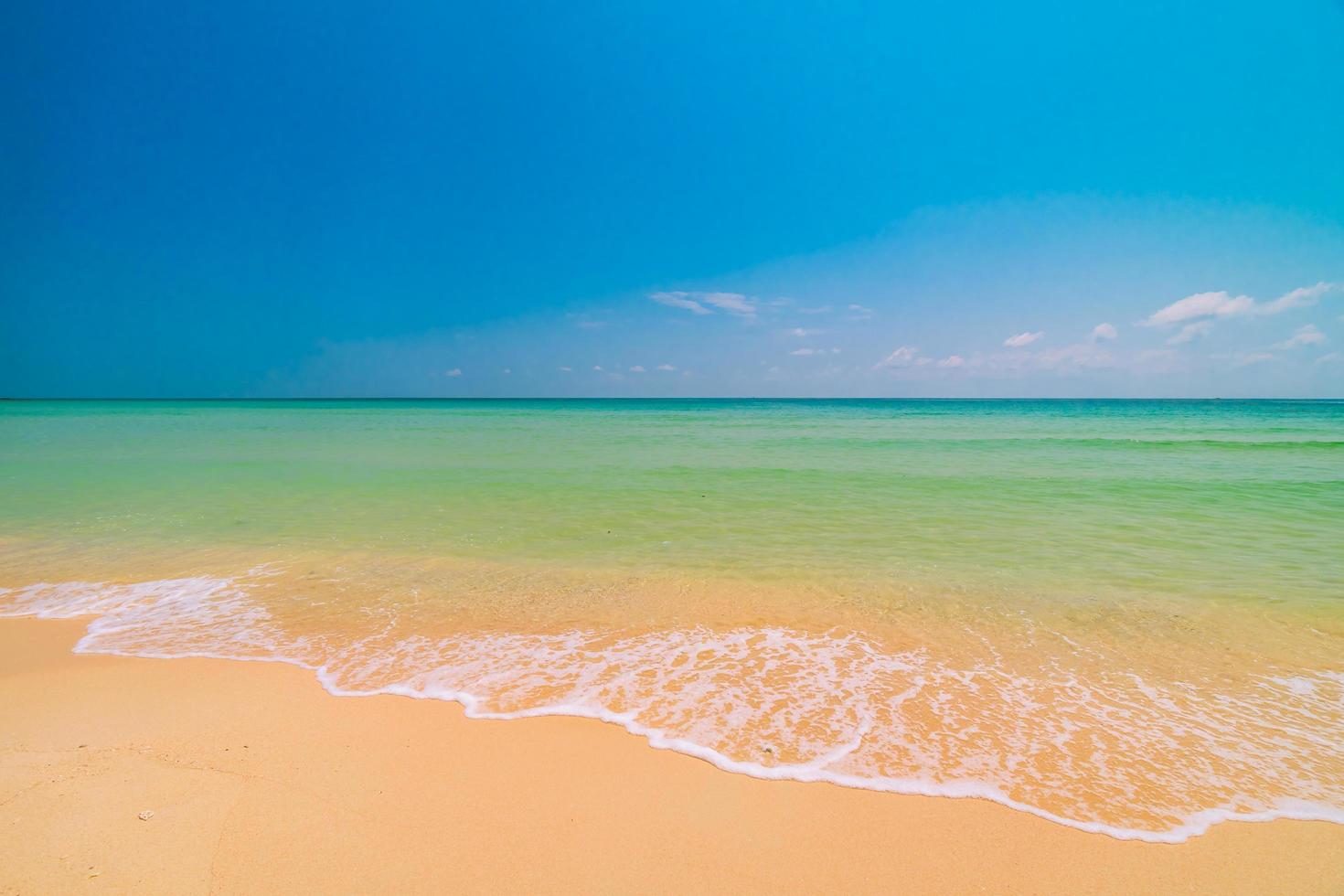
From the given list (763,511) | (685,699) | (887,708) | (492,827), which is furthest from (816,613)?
(763,511)

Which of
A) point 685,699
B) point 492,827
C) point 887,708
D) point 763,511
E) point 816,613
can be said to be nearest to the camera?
point 492,827

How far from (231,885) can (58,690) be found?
3.03 meters

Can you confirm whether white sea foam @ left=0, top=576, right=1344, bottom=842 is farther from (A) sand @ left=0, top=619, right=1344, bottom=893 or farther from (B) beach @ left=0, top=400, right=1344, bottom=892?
(A) sand @ left=0, top=619, right=1344, bottom=893

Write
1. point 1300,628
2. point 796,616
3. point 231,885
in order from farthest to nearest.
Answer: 1. point 796,616
2. point 1300,628
3. point 231,885

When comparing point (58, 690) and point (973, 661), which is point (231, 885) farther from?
point (973, 661)

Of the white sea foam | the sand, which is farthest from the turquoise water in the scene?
the sand

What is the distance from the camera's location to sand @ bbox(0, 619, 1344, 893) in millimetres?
2512

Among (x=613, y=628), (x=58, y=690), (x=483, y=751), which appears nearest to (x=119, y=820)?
(x=483, y=751)

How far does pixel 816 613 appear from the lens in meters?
5.79

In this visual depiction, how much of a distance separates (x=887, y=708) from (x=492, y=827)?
8.47 feet

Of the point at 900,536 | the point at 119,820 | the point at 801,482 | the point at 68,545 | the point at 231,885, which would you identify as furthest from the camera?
the point at 801,482

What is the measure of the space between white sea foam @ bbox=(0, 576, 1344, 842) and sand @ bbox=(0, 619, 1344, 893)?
0.19m

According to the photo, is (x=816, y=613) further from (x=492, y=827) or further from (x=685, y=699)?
(x=492, y=827)

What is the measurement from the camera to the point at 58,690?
13.6ft
